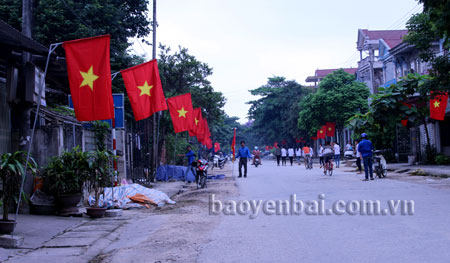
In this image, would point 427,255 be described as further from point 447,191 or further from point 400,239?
point 447,191

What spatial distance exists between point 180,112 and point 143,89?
7.01m

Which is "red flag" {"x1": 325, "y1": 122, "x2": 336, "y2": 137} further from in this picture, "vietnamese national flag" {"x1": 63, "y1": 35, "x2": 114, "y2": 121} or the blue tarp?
"vietnamese national flag" {"x1": 63, "y1": 35, "x2": 114, "y2": 121}

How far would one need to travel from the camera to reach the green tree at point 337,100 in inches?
1710

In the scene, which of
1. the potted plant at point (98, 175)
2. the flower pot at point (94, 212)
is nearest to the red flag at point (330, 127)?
the potted plant at point (98, 175)

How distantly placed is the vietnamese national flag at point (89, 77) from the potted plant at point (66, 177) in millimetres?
1520

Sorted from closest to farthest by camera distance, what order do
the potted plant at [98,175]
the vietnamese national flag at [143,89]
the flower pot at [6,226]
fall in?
the flower pot at [6,226] → the potted plant at [98,175] → the vietnamese national flag at [143,89]

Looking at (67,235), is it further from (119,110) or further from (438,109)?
(438,109)

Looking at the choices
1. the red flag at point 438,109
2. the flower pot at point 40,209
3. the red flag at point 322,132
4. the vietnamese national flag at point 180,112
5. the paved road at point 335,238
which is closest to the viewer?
the paved road at point 335,238

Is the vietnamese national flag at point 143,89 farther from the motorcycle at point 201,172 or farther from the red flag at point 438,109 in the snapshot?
the red flag at point 438,109

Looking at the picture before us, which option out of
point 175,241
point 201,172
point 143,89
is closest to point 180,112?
point 201,172

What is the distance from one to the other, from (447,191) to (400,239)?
695cm

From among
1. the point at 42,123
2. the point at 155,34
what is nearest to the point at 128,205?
the point at 42,123

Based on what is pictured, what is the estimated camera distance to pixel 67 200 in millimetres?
10391

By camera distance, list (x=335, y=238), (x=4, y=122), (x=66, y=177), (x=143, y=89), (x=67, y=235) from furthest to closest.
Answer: (x=143, y=89), (x=4, y=122), (x=66, y=177), (x=67, y=235), (x=335, y=238)
